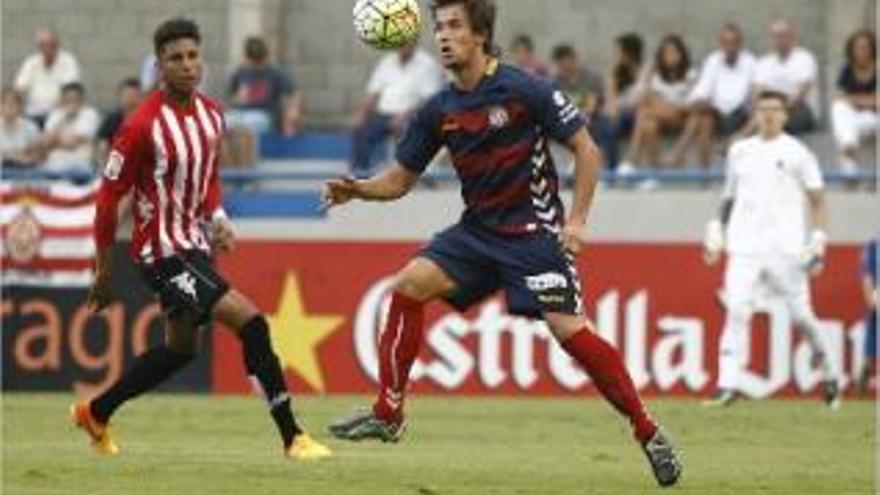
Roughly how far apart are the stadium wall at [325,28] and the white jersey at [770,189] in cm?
620

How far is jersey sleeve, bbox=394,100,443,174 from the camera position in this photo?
13227mm

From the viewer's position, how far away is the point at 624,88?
81.6 feet

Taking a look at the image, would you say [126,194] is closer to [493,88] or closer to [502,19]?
[493,88]

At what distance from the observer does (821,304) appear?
22469 mm

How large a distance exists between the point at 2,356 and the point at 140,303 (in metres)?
1.22

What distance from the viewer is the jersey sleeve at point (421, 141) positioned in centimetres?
1323

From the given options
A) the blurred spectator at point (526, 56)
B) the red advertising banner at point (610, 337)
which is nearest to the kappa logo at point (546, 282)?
the red advertising banner at point (610, 337)

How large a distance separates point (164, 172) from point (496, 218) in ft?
6.62

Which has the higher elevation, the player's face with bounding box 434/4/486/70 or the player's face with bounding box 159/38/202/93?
the player's face with bounding box 434/4/486/70

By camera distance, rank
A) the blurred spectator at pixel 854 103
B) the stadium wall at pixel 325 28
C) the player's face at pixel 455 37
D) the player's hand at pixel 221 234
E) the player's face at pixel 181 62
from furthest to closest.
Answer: the stadium wall at pixel 325 28 < the blurred spectator at pixel 854 103 < the player's hand at pixel 221 234 < the player's face at pixel 181 62 < the player's face at pixel 455 37

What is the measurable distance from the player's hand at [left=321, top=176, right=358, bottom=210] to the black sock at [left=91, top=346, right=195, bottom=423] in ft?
5.79

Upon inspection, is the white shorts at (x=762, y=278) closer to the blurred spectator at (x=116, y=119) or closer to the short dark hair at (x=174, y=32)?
the blurred spectator at (x=116, y=119)

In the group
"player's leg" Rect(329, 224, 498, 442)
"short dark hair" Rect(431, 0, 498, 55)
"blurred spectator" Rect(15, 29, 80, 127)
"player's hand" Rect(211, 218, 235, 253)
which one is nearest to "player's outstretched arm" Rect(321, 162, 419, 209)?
"player's leg" Rect(329, 224, 498, 442)

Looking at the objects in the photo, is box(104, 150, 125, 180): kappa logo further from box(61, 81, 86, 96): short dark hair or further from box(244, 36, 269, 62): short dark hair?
box(244, 36, 269, 62): short dark hair
